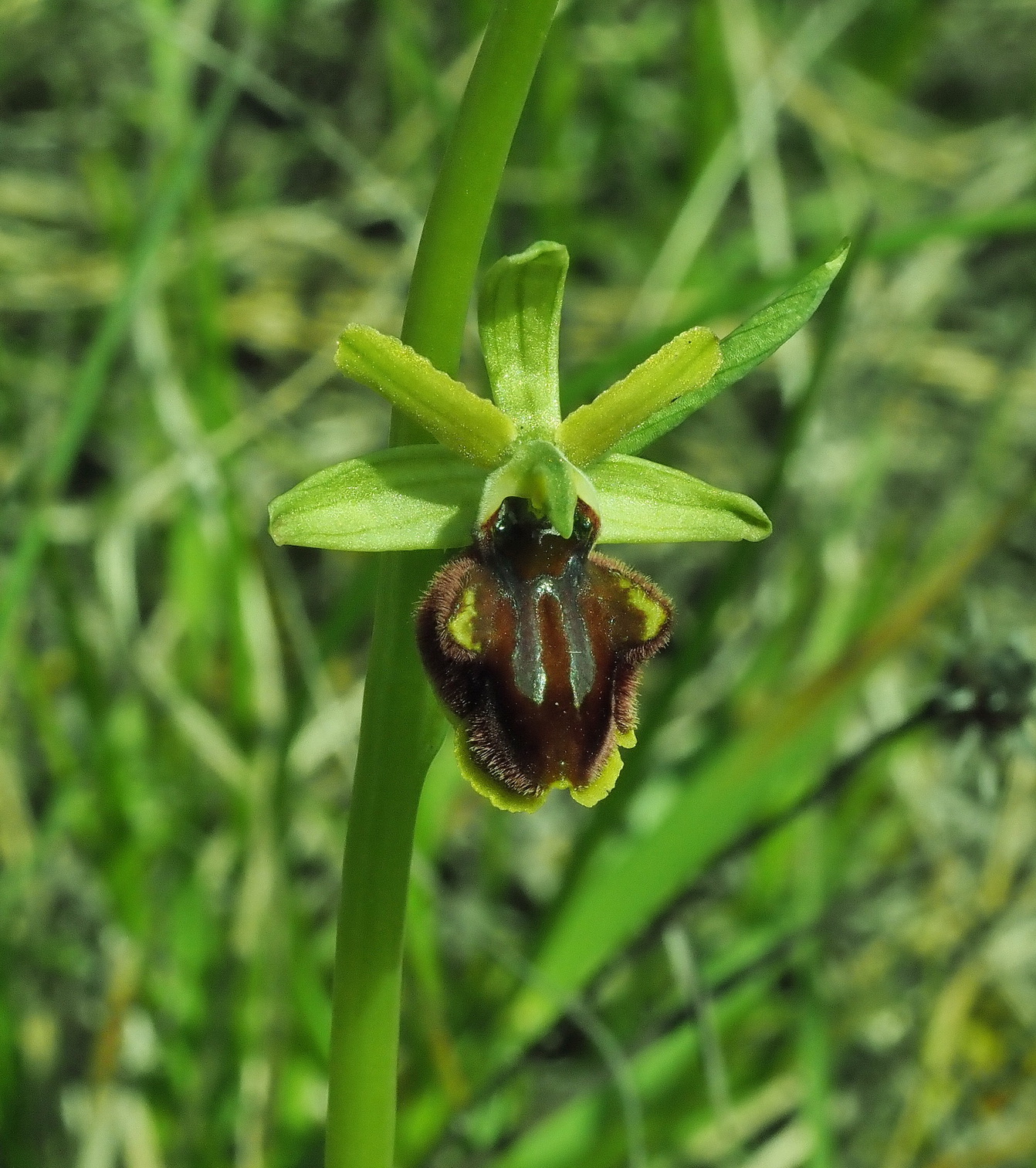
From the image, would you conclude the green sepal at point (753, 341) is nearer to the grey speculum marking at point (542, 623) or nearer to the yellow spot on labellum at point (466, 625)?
the grey speculum marking at point (542, 623)

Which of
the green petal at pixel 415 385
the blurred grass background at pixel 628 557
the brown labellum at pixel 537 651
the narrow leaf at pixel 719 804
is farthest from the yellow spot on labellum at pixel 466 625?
the narrow leaf at pixel 719 804

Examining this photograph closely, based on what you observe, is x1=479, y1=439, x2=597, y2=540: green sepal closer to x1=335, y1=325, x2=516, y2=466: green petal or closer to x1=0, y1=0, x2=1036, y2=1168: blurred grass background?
x1=335, y1=325, x2=516, y2=466: green petal

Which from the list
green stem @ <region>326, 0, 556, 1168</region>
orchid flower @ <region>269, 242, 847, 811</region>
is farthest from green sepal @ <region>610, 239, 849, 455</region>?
green stem @ <region>326, 0, 556, 1168</region>

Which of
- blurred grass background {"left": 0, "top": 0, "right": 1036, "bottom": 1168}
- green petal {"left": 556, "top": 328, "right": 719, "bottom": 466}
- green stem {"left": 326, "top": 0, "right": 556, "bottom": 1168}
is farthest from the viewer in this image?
blurred grass background {"left": 0, "top": 0, "right": 1036, "bottom": 1168}

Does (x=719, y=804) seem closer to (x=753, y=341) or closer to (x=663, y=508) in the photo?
(x=663, y=508)

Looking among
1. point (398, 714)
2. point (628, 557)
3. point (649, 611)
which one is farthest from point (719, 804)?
point (628, 557)

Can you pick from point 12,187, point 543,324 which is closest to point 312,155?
point 12,187

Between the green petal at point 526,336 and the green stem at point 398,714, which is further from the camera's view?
the green petal at point 526,336
